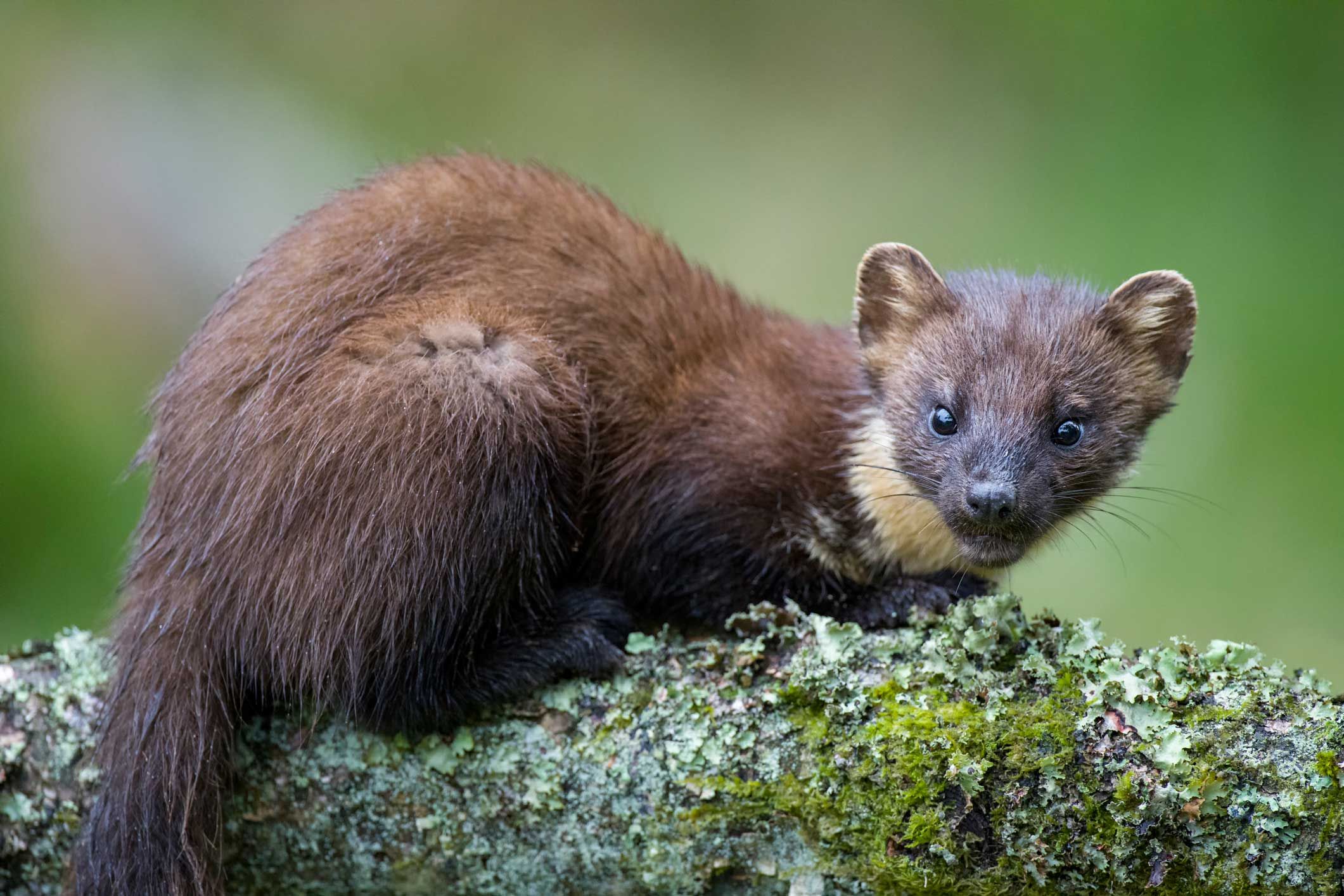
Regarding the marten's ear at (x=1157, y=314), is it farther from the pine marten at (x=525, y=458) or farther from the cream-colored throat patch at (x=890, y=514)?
the cream-colored throat patch at (x=890, y=514)

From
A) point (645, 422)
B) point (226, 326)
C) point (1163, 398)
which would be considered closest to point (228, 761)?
point (226, 326)

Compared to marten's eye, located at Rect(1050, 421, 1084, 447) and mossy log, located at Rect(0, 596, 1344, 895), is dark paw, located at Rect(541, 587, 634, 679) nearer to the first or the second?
mossy log, located at Rect(0, 596, 1344, 895)

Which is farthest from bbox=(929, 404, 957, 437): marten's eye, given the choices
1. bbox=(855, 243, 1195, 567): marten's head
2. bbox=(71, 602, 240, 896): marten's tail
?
bbox=(71, 602, 240, 896): marten's tail

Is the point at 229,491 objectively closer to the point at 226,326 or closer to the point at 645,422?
the point at 226,326

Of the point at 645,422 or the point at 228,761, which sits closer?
the point at 228,761

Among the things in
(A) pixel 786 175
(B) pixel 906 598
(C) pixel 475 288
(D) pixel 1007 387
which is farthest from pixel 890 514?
(A) pixel 786 175

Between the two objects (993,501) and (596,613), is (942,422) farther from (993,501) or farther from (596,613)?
(596,613)

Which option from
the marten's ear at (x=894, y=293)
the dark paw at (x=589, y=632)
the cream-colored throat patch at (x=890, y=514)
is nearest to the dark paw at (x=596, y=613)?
the dark paw at (x=589, y=632)
